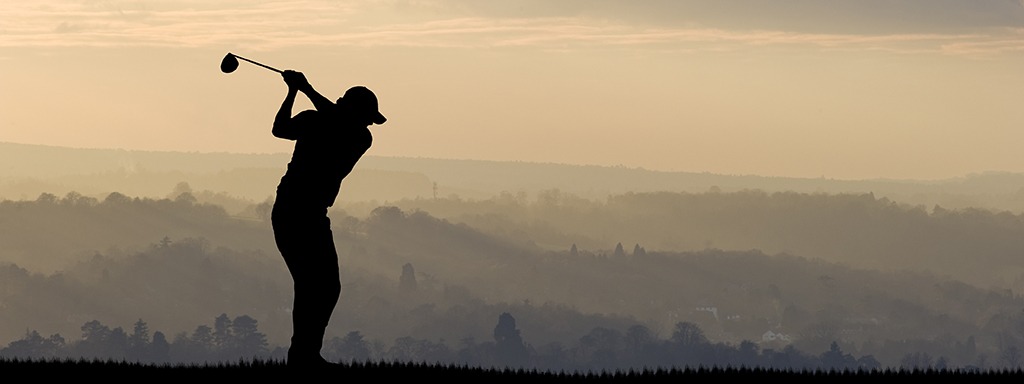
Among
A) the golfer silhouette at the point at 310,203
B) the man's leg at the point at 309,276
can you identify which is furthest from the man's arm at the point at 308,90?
the man's leg at the point at 309,276

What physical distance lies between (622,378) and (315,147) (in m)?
4.44

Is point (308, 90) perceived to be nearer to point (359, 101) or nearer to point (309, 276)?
point (359, 101)

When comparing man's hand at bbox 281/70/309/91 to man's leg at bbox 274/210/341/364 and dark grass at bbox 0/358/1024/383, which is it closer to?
man's leg at bbox 274/210/341/364

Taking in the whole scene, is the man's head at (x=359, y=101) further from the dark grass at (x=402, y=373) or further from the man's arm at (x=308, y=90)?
the dark grass at (x=402, y=373)

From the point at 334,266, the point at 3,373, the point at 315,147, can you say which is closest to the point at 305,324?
the point at 334,266

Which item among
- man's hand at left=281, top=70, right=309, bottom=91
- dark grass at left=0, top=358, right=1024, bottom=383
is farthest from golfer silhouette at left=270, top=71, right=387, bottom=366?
dark grass at left=0, top=358, right=1024, bottom=383

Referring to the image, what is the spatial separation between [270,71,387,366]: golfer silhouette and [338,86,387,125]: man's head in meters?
0.07

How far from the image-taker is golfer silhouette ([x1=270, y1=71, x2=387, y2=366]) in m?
19.3

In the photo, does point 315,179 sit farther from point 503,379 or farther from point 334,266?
point 503,379

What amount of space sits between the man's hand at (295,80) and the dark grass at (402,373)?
329 centimetres

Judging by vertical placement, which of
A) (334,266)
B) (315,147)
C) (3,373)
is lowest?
(3,373)

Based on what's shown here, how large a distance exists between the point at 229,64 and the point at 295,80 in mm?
1306

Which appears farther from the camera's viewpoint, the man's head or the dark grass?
the man's head

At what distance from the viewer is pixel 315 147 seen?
19.5 metres
